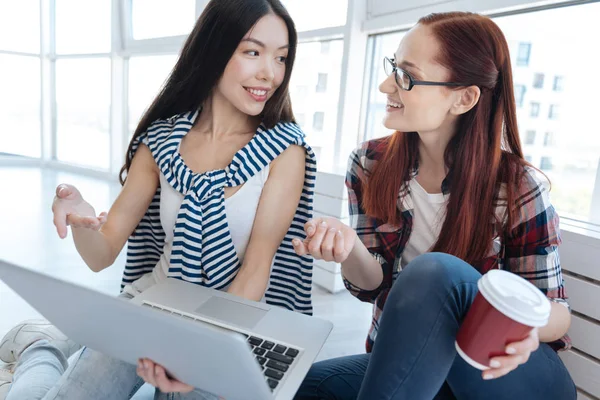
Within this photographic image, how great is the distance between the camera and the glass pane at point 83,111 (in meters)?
6.21

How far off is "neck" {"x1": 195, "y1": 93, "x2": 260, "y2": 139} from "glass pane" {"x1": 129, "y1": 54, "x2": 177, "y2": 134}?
4.51 meters

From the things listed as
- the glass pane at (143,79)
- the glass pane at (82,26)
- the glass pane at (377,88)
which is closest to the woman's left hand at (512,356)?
the glass pane at (377,88)

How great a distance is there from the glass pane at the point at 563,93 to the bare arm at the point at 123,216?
158 cm

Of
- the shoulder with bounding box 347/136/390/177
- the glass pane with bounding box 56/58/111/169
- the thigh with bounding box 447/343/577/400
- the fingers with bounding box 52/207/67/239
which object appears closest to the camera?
the thigh with bounding box 447/343/577/400

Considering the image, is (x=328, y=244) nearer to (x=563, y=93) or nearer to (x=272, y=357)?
(x=272, y=357)

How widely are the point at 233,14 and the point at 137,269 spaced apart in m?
0.77

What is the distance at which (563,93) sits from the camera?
6.52 feet

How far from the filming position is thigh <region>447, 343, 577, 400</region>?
2.87 feet

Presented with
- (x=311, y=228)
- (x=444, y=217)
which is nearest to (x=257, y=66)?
(x=311, y=228)

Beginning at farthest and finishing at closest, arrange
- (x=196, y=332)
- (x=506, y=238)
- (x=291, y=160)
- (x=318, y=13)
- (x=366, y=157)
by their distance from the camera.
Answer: (x=318, y=13), (x=366, y=157), (x=291, y=160), (x=506, y=238), (x=196, y=332)

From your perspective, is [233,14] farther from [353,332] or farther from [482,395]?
[353,332]

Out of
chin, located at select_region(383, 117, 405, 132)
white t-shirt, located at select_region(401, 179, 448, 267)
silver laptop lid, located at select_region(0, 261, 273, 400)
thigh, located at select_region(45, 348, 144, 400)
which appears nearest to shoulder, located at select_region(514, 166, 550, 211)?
white t-shirt, located at select_region(401, 179, 448, 267)

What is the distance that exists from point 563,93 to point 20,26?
7.11 meters

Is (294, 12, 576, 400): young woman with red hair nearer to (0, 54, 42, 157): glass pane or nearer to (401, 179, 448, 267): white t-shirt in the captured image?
(401, 179, 448, 267): white t-shirt
